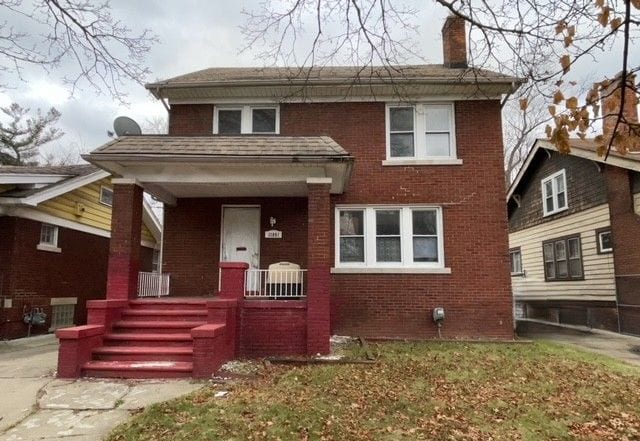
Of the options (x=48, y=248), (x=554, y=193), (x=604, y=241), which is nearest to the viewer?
(x=48, y=248)

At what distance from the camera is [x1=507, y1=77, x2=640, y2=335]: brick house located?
1312 centimetres

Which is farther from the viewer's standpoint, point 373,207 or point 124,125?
point 124,125

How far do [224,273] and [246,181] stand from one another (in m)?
1.82

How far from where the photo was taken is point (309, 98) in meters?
→ 11.3

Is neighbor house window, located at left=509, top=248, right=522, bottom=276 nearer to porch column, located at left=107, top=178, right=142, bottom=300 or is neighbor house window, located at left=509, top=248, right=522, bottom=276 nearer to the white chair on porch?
the white chair on porch

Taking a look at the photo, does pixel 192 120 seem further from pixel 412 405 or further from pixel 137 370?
pixel 412 405

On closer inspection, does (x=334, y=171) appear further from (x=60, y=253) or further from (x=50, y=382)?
(x=60, y=253)

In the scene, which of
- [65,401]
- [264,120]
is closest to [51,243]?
[264,120]

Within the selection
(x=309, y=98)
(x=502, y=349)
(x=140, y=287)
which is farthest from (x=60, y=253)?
(x=502, y=349)

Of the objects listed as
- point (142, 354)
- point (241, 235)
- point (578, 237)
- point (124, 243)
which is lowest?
point (142, 354)

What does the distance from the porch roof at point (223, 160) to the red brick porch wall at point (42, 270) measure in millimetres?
4252

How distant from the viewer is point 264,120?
1171 centimetres

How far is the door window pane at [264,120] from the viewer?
38.2 ft

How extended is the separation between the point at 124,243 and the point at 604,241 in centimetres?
1366
